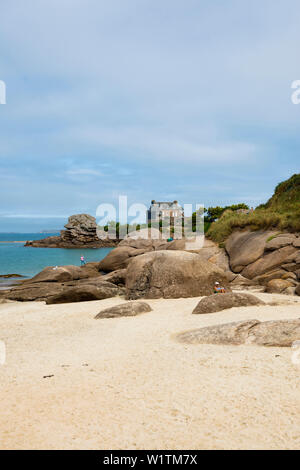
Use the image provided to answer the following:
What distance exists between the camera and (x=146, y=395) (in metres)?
5.21

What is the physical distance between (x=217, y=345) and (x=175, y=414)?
3172 mm

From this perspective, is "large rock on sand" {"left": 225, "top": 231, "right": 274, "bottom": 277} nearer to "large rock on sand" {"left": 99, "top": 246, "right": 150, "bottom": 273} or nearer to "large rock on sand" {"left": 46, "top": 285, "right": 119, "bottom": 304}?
"large rock on sand" {"left": 46, "top": 285, "right": 119, "bottom": 304}

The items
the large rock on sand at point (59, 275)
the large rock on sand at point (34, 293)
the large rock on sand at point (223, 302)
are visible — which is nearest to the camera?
the large rock on sand at point (223, 302)

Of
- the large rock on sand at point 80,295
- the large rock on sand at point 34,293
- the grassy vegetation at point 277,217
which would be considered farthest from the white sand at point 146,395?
the grassy vegetation at point 277,217

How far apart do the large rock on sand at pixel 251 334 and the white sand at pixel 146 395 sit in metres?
0.32

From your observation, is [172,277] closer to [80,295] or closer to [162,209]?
[80,295]

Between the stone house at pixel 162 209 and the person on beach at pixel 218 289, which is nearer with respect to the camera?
the person on beach at pixel 218 289

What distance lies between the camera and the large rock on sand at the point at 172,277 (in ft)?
49.4

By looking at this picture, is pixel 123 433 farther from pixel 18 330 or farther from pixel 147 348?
pixel 18 330

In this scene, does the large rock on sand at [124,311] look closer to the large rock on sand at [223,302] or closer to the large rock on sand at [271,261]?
the large rock on sand at [223,302]

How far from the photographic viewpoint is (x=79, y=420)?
14.7ft

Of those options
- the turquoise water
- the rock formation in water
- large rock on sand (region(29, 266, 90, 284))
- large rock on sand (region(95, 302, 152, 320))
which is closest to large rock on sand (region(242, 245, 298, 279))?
large rock on sand (region(95, 302, 152, 320))

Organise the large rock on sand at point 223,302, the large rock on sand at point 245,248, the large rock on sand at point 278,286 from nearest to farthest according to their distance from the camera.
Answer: the large rock on sand at point 223,302 < the large rock on sand at point 278,286 < the large rock on sand at point 245,248
